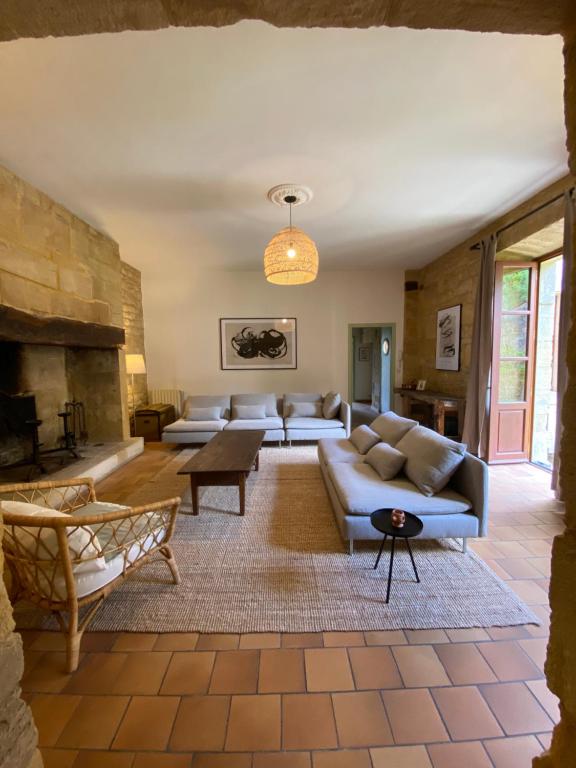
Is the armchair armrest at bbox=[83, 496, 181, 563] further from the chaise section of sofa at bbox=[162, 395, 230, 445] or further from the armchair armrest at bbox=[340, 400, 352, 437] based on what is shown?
the armchair armrest at bbox=[340, 400, 352, 437]

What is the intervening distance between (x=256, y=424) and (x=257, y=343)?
1.66 meters

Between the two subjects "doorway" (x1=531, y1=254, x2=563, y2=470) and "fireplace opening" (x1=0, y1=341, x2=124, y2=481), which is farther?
"doorway" (x1=531, y1=254, x2=563, y2=470)

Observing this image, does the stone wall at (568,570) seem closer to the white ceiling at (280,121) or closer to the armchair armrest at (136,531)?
the white ceiling at (280,121)

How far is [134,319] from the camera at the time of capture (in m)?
5.30

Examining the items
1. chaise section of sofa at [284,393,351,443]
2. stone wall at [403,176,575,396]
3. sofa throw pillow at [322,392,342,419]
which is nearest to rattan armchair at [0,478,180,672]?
chaise section of sofa at [284,393,351,443]

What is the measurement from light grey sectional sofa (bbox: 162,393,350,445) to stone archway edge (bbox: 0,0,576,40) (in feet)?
13.7

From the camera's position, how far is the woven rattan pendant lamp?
257 cm

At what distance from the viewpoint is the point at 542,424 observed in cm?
379

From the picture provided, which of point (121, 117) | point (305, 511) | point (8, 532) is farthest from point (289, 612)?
point (121, 117)

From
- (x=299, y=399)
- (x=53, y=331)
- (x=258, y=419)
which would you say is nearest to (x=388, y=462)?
(x=258, y=419)

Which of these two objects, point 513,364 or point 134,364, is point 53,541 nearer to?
point 134,364

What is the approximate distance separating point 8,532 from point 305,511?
1.94m

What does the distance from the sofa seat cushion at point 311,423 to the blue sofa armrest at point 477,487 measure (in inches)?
100

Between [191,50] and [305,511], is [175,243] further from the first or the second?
[305,511]
